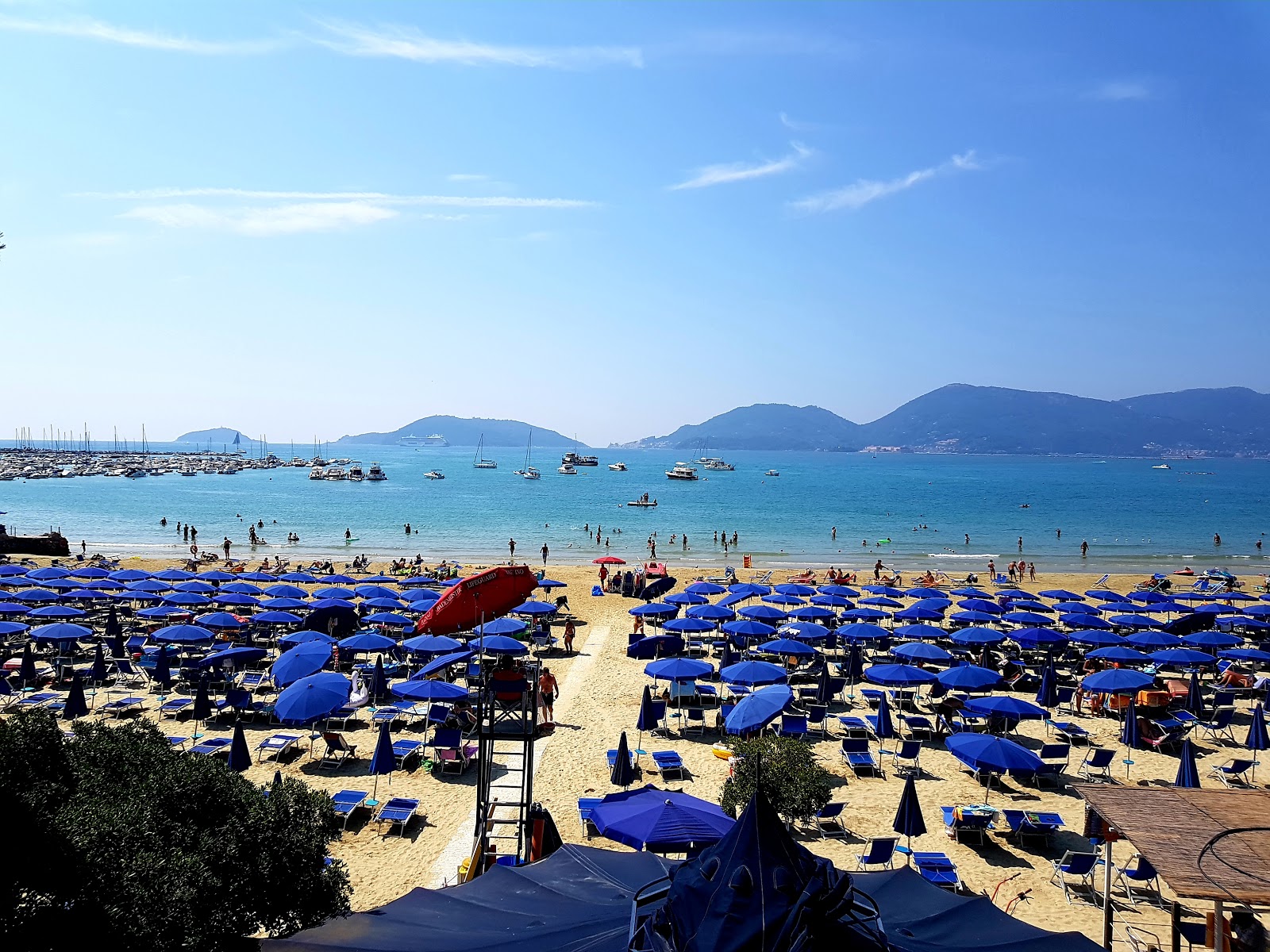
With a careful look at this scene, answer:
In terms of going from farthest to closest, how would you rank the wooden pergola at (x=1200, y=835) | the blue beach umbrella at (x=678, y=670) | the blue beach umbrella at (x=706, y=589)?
the blue beach umbrella at (x=706, y=589)
the blue beach umbrella at (x=678, y=670)
the wooden pergola at (x=1200, y=835)

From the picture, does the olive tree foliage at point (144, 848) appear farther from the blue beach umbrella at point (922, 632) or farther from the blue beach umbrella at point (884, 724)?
the blue beach umbrella at point (922, 632)

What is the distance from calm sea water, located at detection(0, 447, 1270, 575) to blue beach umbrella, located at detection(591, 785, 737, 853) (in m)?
39.6

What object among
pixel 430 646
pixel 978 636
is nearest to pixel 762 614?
pixel 978 636

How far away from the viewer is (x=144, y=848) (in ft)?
19.0

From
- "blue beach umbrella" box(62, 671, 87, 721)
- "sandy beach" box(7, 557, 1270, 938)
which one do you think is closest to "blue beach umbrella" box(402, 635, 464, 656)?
"sandy beach" box(7, 557, 1270, 938)

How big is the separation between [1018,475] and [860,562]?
14520 centimetres

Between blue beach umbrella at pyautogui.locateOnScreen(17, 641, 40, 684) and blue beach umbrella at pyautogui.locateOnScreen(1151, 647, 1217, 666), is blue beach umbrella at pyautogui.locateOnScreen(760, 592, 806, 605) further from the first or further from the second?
blue beach umbrella at pyautogui.locateOnScreen(17, 641, 40, 684)

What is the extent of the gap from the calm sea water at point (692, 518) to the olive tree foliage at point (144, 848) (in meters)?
42.3

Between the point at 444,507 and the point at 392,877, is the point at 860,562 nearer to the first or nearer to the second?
the point at 392,877

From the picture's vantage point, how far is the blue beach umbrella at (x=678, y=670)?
16.6 metres

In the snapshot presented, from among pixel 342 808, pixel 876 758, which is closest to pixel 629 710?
pixel 876 758

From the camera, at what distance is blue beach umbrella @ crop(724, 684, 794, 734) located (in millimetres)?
13609

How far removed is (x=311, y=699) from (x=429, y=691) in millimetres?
2090

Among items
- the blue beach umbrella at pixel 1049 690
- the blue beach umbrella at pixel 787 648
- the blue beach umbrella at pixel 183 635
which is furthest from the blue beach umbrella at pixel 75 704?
the blue beach umbrella at pixel 1049 690
